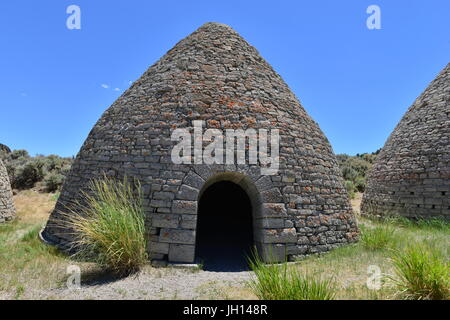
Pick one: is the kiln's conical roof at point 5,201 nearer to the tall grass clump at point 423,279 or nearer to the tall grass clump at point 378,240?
the tall grass clump at point 378,240

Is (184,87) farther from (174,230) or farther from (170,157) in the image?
(174,230)

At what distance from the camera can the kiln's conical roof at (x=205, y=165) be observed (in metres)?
5.44

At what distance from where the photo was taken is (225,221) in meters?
9.09

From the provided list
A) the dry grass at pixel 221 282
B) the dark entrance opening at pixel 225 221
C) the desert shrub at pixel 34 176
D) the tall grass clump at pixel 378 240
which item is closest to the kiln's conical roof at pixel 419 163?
the dry grass at pixel 221 282

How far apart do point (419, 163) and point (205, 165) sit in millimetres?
7607

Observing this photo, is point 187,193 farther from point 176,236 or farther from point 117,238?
point 117,238

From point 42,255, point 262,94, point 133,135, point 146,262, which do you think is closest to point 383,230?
point 262,94

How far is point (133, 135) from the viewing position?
6.05m

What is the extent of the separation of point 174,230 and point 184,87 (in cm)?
304

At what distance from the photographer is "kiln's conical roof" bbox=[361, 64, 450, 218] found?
8.84m

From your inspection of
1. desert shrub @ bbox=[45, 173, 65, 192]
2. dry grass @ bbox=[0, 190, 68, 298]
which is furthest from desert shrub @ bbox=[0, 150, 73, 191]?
dry grass @ bbox=[0, 190, 68, 298]

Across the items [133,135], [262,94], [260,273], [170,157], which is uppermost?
[262,94]

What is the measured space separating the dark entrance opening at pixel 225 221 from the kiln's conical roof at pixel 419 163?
16.8 feet

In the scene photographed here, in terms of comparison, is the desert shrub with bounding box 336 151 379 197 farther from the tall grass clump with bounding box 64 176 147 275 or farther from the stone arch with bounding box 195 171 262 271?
the tall grass clump with bounding box 64 176 147 275
